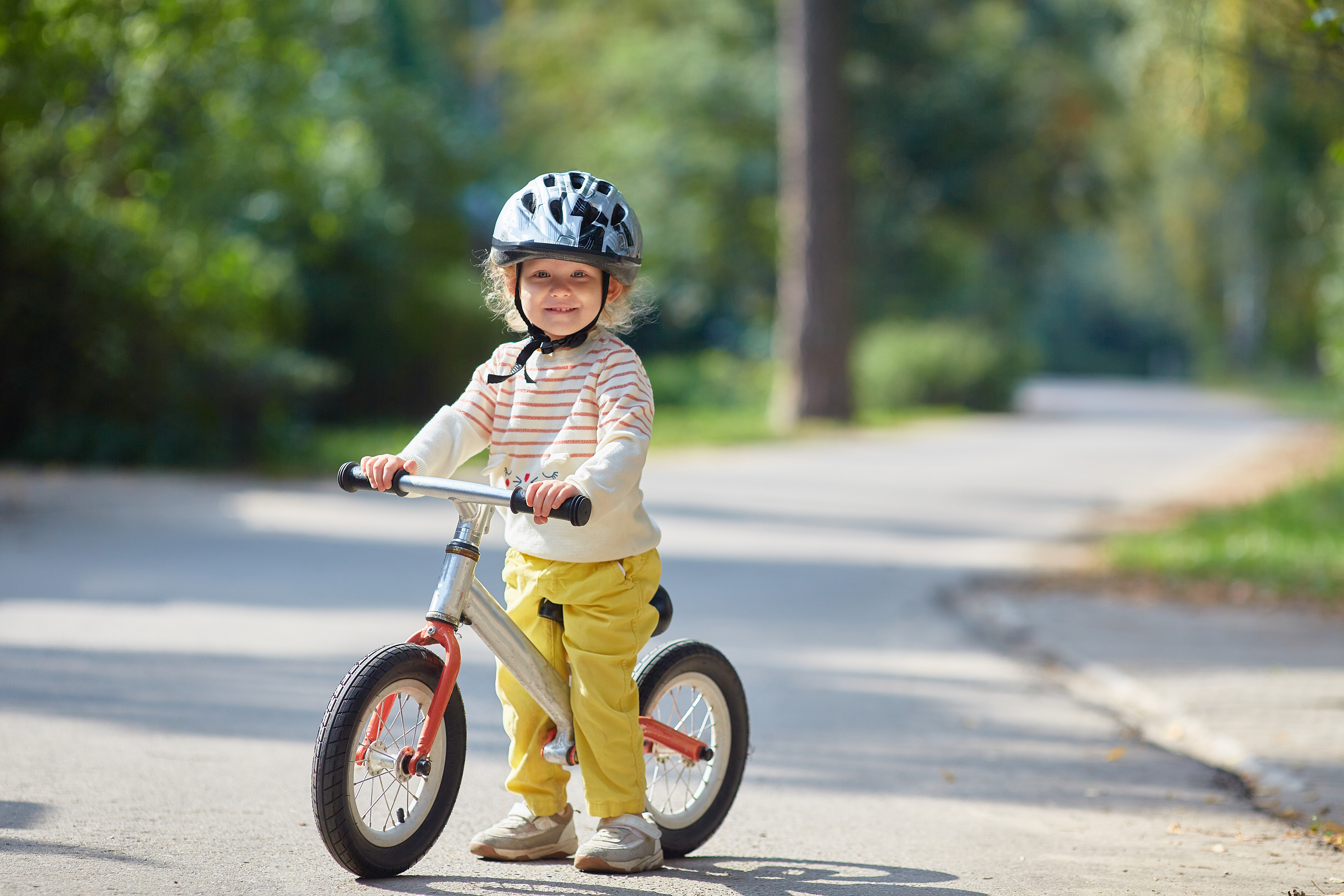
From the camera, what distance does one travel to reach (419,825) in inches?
161

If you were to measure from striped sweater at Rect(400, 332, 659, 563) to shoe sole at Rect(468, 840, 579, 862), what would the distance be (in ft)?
2.64

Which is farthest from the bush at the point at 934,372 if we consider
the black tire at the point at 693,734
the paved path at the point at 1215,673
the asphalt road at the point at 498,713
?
the black tire at the point at 693,734

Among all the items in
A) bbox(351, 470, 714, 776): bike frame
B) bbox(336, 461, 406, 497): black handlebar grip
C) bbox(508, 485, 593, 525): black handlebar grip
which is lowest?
bbox(351, 470, 714, 776): bike frame

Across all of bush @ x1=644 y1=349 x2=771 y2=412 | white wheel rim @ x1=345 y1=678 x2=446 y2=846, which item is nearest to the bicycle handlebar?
white wheel rim @ x1=345 y1=678 x2=446 y2=846

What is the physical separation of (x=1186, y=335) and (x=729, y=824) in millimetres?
69249

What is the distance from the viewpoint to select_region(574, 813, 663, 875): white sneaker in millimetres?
4145

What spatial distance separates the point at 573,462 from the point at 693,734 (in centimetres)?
105

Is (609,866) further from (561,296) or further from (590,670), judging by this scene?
(561,296)

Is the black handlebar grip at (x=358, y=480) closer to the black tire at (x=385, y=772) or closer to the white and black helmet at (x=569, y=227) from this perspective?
the black tire at (x=385, y=772)

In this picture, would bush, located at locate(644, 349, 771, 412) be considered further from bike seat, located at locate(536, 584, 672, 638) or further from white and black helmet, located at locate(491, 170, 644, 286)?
white and black helmet, located at locate(491, 170, 644, 286)

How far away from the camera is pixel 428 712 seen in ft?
13.3

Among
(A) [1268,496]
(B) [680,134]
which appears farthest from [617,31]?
(A) [1268,496]

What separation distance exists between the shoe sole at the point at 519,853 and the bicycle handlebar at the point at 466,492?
3.12ft

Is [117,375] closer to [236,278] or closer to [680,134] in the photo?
[236,278]
